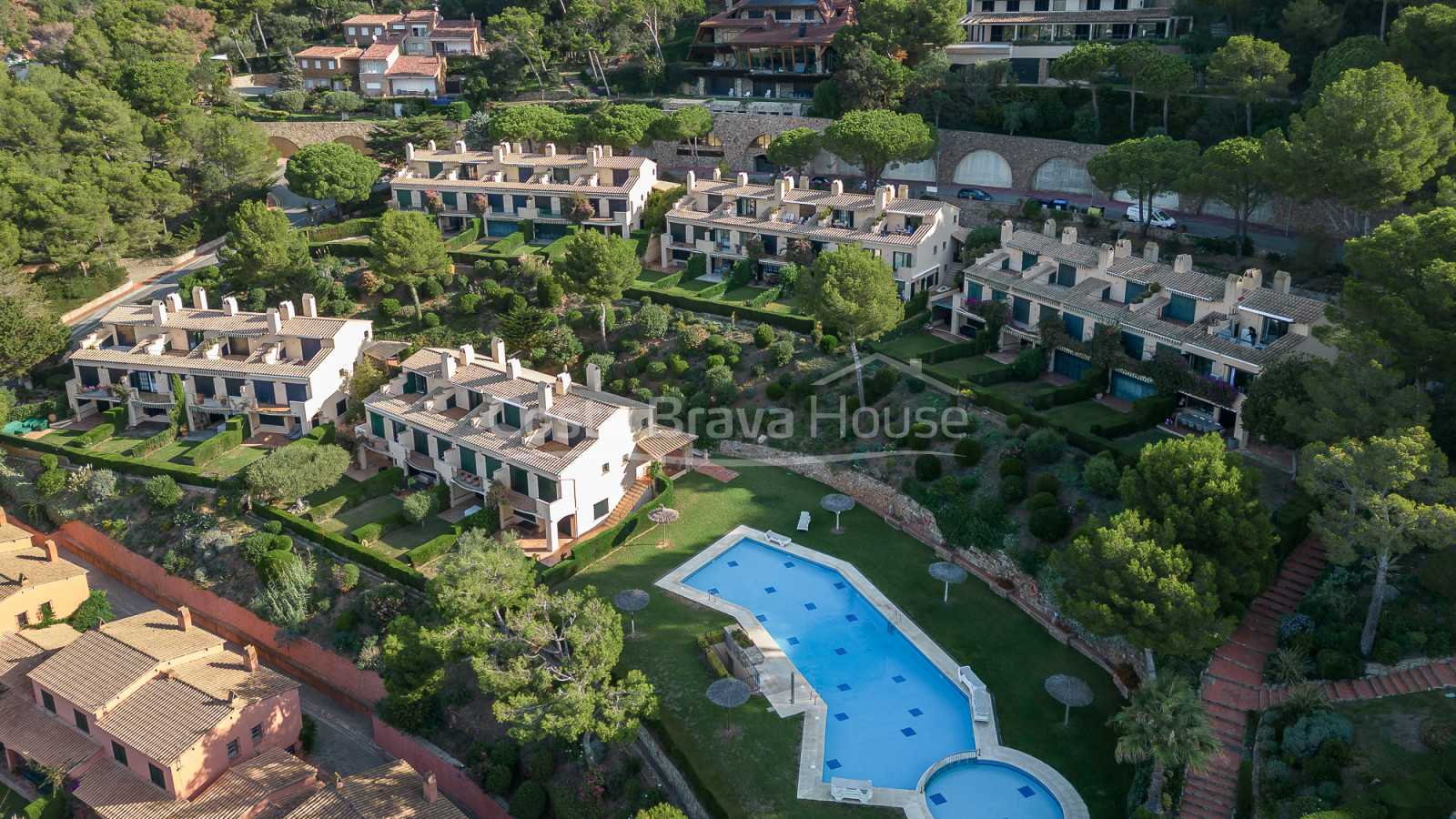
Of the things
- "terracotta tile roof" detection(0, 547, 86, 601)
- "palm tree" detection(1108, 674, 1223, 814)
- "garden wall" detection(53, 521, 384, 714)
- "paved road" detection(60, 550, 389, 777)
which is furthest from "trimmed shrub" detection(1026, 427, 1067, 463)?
"terracotta tile roof" detection(0, 547, 86, 601)

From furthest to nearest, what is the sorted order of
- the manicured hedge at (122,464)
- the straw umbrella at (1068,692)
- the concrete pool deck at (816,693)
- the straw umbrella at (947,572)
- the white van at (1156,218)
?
1. the white van at (1156,218)
2. the manicured hedge at (122,464)
3. the straw umbrella at (947,572)
4. the straw umbrella at (1068,692)
5. the concrete pool deck at (816,693)

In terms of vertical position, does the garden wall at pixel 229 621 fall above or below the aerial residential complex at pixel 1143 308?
below

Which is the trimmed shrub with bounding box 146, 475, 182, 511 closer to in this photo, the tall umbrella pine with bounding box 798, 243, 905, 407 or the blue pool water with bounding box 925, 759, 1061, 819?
the tall umbrella pine with bounding box 798, 243, 905, 407

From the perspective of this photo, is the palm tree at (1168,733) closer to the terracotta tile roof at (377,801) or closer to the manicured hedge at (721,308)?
the terracotta tile roof at (377,801)

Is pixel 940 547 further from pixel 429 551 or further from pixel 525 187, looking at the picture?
pixel 525 187

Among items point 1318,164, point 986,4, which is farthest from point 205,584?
point 986,4

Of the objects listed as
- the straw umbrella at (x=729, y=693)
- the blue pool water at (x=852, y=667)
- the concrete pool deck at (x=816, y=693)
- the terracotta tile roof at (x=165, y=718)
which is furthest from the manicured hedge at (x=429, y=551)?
the straw umbrella at (x=729, y=693)

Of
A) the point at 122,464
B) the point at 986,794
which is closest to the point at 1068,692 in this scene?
the point at 986,794
